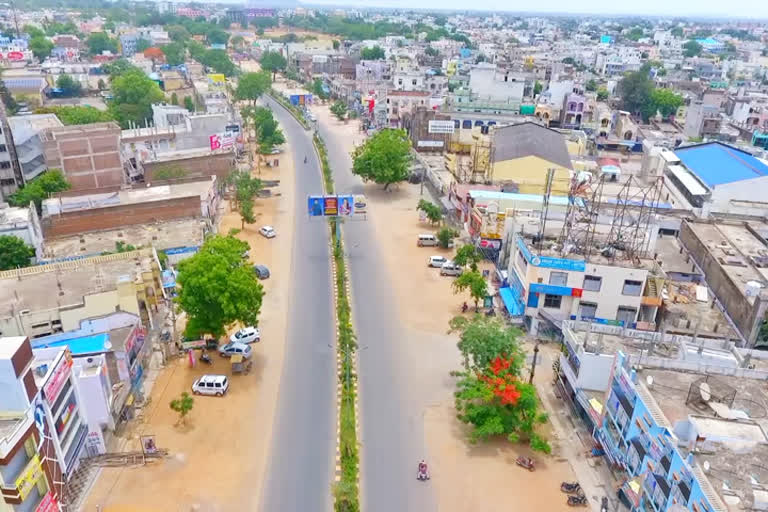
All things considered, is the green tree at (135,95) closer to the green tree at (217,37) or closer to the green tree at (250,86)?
the green tree at (250,86)

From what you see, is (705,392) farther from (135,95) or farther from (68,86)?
(68,86)

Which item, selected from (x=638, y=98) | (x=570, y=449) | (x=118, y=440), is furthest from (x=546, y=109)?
(x=118, y=440)

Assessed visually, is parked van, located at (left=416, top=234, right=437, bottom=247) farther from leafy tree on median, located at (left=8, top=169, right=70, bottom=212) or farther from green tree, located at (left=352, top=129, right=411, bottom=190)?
leafy tree on median, located at (left=8, top=169, right=70, bottom=212)

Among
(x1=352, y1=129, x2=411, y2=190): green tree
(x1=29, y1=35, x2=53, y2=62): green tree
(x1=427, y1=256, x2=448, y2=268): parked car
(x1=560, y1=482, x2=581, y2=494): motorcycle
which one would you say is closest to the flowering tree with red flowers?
(x1=560, y1=482, x2=581, y2=494): motorcycle

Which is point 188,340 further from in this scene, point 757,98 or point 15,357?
point 757,98

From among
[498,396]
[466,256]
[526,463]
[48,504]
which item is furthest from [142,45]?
[526,463]

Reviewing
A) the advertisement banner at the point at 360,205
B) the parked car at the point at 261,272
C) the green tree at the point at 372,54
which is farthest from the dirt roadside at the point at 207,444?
the green tree at the point at 372,54
